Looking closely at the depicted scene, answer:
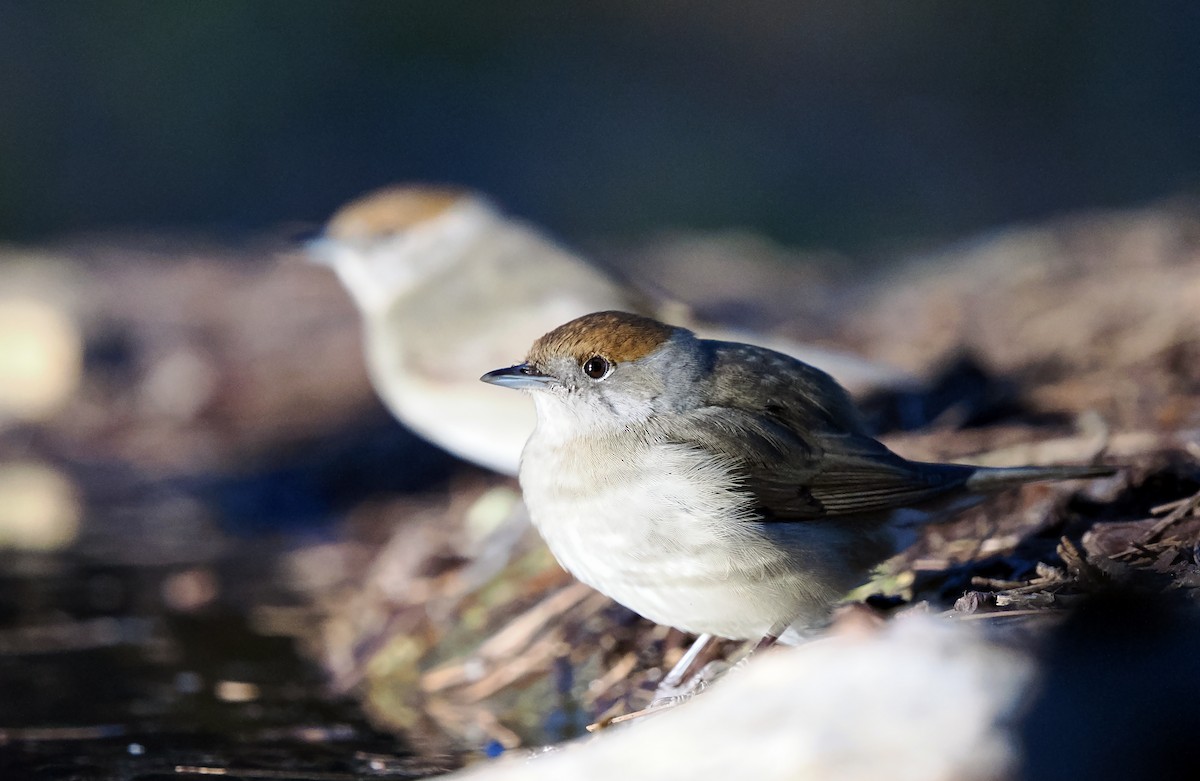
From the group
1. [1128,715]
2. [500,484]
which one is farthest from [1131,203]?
[1128,715]

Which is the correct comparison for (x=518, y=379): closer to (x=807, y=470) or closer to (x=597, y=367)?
(x=597, y=367)

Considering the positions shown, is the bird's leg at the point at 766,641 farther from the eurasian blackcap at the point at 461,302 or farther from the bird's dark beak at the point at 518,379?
the eurasian blackcap at the point at 461,302

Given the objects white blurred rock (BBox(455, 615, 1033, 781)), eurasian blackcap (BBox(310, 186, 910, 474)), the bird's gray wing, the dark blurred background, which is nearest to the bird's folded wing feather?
the bird's gray wing

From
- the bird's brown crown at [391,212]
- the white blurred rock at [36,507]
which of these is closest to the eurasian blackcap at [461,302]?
the bird's brown crown at [391,212]

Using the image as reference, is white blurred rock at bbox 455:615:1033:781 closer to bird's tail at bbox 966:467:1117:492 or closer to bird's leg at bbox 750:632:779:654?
bird's leg at bbox 750:632:779:654

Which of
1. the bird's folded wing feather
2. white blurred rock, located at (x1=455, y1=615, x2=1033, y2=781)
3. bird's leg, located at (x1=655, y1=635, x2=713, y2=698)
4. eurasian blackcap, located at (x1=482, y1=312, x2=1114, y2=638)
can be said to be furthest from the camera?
bird's leg, located at (x1=655, y1=635, x2=713, y2=698)
